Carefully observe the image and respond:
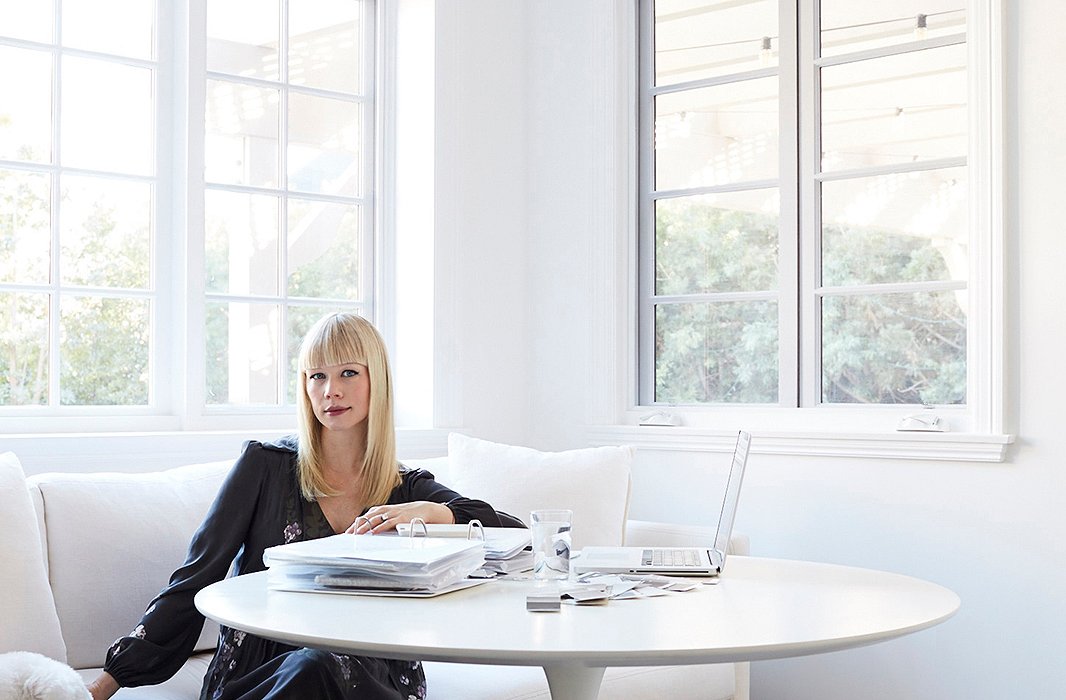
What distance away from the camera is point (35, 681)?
1843 mm

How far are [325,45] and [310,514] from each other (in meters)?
2.08

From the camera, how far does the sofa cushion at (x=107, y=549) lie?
98.8 inches

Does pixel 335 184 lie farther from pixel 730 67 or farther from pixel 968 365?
pixel 968 365

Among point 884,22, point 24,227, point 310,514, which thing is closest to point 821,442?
point 884,22

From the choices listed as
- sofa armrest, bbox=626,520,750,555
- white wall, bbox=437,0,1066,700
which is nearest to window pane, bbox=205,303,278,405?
white wall, bbox=437,0,1066,700

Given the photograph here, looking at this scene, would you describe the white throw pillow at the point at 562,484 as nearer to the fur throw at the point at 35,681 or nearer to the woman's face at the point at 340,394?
the woman's face at the point at 340,394

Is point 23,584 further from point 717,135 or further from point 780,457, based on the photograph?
point 717,135

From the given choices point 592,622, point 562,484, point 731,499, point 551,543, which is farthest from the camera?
point 562,484

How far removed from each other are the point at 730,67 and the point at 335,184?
136 centimetres

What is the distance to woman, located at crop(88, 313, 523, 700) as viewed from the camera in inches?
81.0

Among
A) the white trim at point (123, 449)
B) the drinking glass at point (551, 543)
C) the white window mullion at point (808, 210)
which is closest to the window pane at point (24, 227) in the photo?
the white trim at point (123, 449)

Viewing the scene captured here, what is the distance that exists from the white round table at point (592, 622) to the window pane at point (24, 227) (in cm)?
168

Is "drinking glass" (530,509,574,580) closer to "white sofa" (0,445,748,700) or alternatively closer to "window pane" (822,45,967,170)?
"white sofa" (0,445,748,700)

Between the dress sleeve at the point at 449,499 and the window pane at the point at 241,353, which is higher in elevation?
the window pane at the point at 241,353
